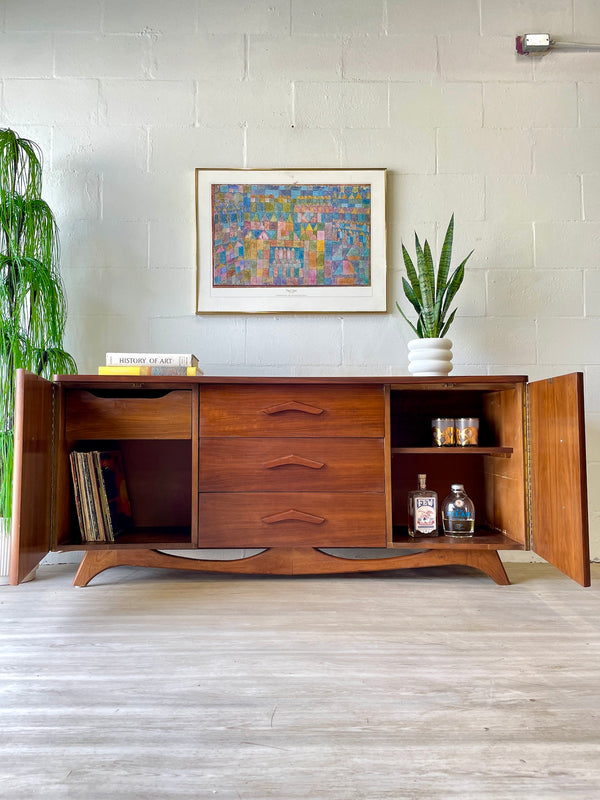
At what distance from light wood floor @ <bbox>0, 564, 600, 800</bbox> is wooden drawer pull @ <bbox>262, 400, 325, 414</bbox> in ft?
1.82

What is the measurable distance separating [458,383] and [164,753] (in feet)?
4.04

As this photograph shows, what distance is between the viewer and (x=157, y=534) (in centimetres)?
183

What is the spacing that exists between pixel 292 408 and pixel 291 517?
1.10ft

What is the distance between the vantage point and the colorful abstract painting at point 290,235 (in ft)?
6.82

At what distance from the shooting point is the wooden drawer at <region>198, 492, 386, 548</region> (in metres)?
1.67

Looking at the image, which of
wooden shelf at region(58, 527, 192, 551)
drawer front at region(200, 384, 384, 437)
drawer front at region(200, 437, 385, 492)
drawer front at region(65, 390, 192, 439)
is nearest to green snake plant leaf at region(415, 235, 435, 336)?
drawer front at region(200, 384, 384, 437)

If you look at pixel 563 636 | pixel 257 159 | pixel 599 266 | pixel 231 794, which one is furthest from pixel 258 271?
pixel 231 794

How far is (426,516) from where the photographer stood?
178 cm

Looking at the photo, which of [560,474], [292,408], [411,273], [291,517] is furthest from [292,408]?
[560,474]

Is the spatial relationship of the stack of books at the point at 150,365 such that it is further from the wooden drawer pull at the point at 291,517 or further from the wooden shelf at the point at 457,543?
the wooden shelf at the point at 457,543

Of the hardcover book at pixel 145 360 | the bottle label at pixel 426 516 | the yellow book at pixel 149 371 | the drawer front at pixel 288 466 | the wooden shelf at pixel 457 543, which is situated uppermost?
the hardcover book at pixel 145 360

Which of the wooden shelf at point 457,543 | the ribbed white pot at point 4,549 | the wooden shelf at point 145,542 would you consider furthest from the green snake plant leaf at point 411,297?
the ribbed white pot at point 4,549

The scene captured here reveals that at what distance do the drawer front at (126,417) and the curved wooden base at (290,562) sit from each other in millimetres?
379

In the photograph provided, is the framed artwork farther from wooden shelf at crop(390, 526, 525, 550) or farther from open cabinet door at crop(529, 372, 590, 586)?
wooden shelf at crop(390, 526, 525, 550)
